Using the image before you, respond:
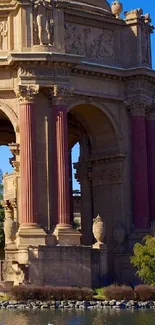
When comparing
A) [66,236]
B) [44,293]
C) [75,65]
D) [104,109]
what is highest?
[75,65]

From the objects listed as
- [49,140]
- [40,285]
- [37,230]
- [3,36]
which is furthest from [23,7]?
[40,285]

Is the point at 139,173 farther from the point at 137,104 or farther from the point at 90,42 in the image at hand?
the point at 90,42

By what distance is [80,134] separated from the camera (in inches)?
2406

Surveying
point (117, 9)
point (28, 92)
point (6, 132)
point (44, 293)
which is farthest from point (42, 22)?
point (44, 293)

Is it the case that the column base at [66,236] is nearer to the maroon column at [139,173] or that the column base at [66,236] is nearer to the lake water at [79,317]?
the maroon column at [139,173]

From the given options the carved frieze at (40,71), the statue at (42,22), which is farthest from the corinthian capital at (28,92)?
the statue at (42,22)

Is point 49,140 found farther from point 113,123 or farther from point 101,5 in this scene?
point 101,5

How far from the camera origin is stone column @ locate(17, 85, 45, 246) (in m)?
49.7

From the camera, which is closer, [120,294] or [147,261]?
[120,294]

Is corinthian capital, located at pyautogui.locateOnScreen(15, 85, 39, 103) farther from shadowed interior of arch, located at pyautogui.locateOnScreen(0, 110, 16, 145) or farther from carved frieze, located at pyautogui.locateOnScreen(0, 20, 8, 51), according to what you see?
shadowed interior of arch, located at pyautogui.locateOnScreen(0, 110, 16, 145)

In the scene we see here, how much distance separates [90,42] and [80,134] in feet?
25.6

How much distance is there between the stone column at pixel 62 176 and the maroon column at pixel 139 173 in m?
5.97

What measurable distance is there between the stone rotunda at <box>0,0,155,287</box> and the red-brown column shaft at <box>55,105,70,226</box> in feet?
0.19

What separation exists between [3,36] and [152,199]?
14451 mm
